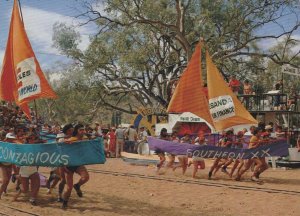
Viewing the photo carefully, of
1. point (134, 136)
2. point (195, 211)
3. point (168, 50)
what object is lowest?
point (195, 211)

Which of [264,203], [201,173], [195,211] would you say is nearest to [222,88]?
[201,173]

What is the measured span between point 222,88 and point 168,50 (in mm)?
21278

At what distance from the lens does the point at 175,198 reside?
10.3 metres

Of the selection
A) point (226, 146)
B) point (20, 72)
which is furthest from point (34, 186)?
point (226, 146)

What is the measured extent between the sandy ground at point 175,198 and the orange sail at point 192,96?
2.13m

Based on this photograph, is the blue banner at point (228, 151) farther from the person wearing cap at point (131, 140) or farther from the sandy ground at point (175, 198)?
the person wearing cap at point (131, 140)

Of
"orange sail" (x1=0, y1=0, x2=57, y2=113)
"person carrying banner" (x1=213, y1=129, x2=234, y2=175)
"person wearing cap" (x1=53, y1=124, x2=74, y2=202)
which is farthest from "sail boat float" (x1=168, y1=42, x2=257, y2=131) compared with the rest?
"person wearing cap" (x1=53, y1=124, x2=74, y2=202)

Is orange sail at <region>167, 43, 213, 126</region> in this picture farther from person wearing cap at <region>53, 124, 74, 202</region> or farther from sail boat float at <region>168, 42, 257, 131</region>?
person wearing cap at <region>53, 124, 74, 202</region>

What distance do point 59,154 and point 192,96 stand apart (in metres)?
6.33

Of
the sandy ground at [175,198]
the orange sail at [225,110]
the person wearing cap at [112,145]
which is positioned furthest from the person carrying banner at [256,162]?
the person wearing cap at [112,145]

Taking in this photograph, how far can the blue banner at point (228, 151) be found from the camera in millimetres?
13008

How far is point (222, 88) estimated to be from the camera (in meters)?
14.6

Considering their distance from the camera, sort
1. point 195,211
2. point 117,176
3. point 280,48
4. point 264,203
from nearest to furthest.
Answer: point 195,211 → point 264,203 → point 117,176 → point 280,48

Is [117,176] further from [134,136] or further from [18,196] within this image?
[134,136]
